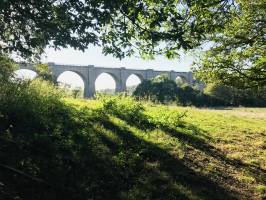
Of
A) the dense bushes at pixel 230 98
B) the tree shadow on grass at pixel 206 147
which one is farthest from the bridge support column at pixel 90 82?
the tree shadow on grass at pixel 206 147

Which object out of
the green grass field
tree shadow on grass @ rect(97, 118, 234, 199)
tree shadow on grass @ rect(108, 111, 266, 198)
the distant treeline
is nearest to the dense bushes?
the distant treeline

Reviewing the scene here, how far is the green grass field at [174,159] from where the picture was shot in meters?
6.56

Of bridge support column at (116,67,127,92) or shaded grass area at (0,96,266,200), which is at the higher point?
bridge support column at (116,67,127,92)

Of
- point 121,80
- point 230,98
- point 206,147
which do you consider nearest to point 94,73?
point 121,80

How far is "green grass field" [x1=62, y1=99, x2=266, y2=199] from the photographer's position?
656 cm

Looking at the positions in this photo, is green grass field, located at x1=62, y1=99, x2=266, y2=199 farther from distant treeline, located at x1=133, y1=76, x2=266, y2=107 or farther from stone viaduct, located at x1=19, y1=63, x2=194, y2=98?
stone viaduct, located at x1=19, y1=63, x2=194, y2=98

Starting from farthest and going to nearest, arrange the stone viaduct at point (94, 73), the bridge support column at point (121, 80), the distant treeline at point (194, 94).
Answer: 1. the bridge support column at point (121, 80)
2. the stone viaduct at point (94, 73)
3. the distant treeline at point (194, 94)

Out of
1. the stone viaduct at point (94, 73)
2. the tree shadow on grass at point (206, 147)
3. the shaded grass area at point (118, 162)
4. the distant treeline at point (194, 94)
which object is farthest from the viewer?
the stone viaduct at point (94, 73)

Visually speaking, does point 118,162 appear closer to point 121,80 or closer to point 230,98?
point 230,98

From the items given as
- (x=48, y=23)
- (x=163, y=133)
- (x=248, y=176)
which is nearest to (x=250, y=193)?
(x=248, y=176)

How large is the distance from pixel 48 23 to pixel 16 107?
2811mm

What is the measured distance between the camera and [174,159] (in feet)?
26.5

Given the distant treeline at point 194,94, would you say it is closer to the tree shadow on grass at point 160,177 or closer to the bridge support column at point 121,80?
the tree shadow on grass at point 160,177

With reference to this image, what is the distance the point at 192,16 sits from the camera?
389 inches
